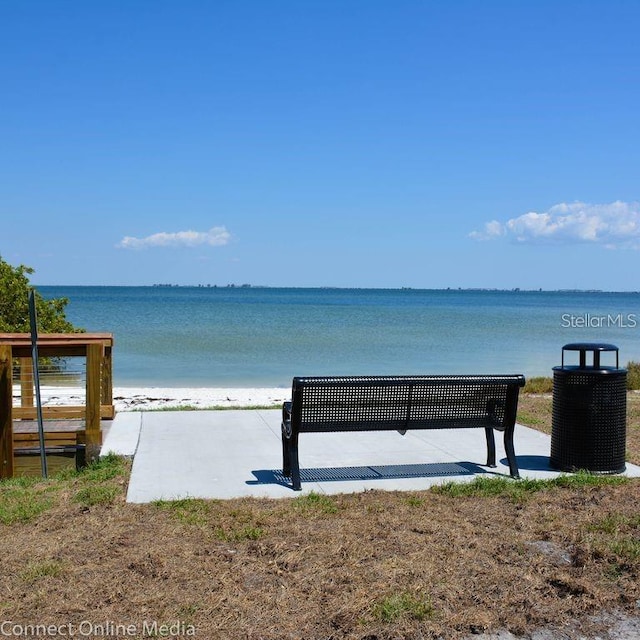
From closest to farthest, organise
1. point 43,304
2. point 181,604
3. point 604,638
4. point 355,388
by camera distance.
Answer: point 604,638, point 181,604, point 355,388, point 43,304

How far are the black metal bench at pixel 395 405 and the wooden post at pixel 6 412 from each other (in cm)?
255

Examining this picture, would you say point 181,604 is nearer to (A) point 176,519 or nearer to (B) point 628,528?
(A) point 176,519

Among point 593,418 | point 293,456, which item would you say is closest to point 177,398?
point 293,456

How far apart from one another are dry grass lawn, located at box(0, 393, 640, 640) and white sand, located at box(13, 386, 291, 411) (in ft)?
22.0

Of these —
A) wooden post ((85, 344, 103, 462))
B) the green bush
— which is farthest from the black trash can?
the green bush

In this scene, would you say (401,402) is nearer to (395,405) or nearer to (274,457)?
(395,405)

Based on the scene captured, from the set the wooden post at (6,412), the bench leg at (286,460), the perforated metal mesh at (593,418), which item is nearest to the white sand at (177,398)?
the wooden post at (6,412)

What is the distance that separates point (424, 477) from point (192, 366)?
73.0 feet

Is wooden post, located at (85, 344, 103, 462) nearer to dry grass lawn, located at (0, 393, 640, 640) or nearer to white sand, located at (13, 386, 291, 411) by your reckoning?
dry grass lawn, located at (0, 393, 640, 640)

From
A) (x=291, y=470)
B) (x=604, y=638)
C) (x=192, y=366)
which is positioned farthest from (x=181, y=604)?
(x=192, y=366)

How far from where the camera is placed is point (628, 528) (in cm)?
513

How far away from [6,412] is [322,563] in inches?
154

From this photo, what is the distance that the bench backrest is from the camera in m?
6.34

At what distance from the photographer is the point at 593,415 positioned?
22.3 ft
